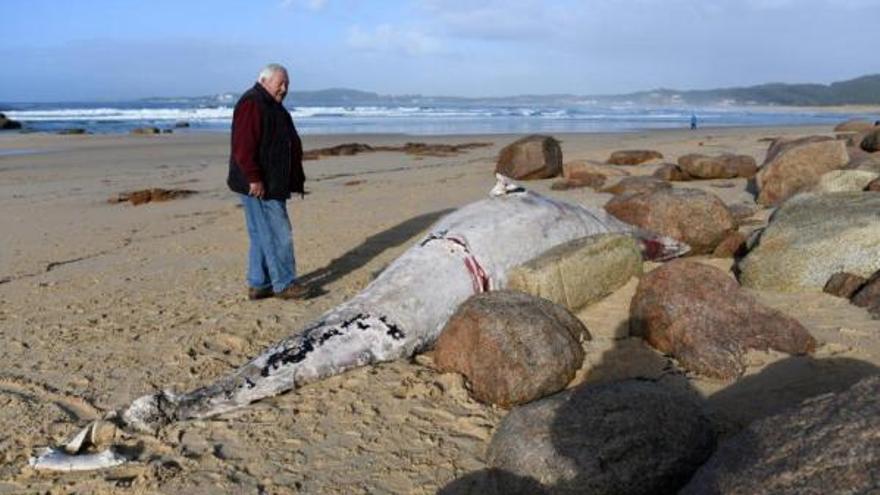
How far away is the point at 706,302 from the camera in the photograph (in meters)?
4.48

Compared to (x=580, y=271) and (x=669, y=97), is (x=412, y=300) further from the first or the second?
(x=669, y=97)

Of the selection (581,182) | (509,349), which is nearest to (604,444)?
(509,349)

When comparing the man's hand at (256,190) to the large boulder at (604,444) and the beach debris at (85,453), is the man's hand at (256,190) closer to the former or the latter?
the beach debris at (85,453)

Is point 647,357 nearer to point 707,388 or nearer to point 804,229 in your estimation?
point 707,388

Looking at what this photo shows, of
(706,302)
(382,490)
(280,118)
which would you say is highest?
(280,118)

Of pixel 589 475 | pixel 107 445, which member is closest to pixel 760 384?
pixel 589 475

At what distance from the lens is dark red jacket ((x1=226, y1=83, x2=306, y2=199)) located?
5.94m

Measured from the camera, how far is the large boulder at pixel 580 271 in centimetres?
520

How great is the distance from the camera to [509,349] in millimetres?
4039

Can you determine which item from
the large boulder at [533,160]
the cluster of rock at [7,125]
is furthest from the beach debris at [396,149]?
the cluster of rock at [7,125]

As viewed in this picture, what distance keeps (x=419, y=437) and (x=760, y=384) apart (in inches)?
71.9

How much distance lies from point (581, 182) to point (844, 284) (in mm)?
6801

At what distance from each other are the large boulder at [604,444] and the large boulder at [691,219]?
3.68m

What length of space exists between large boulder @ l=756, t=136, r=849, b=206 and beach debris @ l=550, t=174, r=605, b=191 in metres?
2.79
